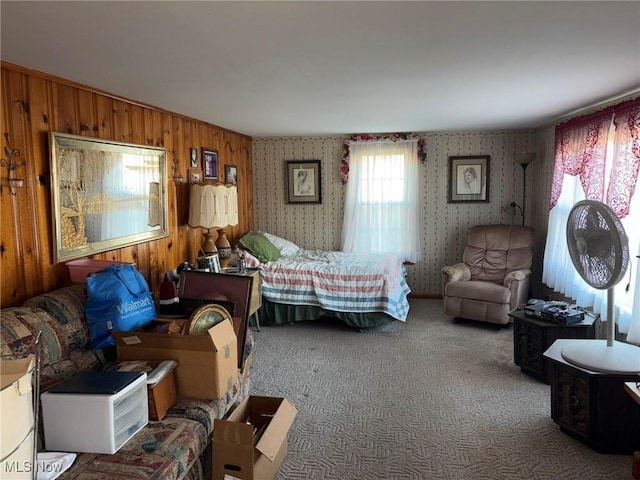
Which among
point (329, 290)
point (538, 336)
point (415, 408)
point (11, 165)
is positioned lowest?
point (415, 408)

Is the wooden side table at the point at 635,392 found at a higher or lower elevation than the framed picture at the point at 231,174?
lower

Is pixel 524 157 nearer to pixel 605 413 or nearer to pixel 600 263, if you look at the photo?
pixel 600 263

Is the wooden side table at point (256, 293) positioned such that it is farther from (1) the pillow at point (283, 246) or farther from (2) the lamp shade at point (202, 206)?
(1) the pillow at point (283, 246)

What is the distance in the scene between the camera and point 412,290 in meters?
5.98

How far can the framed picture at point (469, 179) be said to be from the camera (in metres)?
5.62

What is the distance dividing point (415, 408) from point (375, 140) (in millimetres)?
3648

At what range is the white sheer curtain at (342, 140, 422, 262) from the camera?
5734 millimetres

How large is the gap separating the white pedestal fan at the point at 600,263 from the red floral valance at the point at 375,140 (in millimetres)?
3072

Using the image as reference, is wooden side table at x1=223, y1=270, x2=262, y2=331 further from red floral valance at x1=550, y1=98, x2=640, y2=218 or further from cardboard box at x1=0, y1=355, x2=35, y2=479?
cardboard box at x1=0, y1=355, x2=35, y2=479

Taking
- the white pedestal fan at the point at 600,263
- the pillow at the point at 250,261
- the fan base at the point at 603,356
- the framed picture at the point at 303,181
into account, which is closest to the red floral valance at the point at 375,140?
the framed picture at the point at 303,181

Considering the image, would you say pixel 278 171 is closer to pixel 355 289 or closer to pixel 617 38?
pixel 355 289

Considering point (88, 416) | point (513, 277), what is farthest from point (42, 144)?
point (513, 277)

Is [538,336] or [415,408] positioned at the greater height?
[538,336]

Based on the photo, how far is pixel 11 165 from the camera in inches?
93.5
